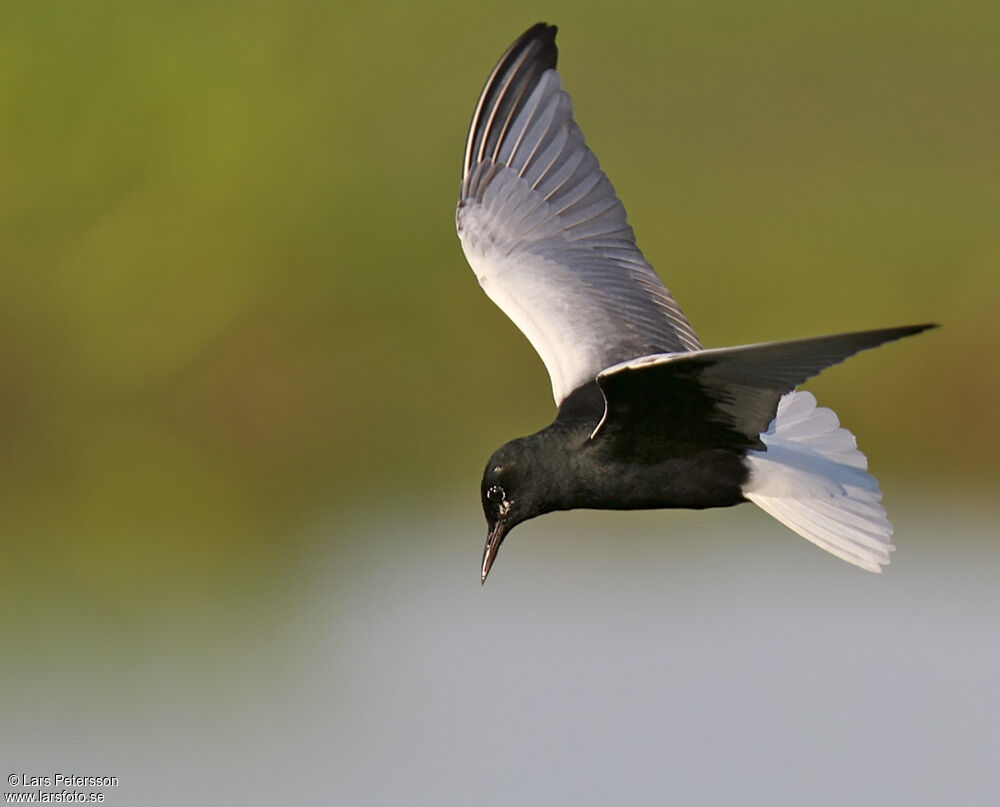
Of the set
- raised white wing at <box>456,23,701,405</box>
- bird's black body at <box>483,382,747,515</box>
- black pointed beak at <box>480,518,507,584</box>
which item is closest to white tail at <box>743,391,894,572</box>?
bird's black body at <box>483,382,747,515</box>

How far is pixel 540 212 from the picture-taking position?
216 inches

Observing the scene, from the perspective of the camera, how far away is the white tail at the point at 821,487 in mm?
4828

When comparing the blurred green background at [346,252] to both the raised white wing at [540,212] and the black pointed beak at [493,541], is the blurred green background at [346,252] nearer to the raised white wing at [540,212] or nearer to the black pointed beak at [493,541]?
the raised white wing at [540,212]

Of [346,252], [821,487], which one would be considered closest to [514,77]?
[821,487]

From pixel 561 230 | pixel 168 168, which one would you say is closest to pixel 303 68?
pixel 168 168

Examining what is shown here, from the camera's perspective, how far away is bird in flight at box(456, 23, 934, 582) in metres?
4.38

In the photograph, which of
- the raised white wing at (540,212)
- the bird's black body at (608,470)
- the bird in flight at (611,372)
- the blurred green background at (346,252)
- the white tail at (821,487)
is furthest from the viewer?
the blurred green background at (346,252)

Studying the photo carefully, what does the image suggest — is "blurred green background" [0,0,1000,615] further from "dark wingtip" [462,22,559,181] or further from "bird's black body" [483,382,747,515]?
"bird's black body" [483,382,747,515]

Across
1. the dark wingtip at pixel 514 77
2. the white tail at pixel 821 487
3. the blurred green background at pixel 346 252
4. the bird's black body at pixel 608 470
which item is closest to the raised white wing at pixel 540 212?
the dark wingtip at pixel 514 77

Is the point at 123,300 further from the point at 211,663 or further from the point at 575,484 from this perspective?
the point at 575,484

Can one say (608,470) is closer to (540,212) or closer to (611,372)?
(611,372)

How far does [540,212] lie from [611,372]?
1374 millimetres

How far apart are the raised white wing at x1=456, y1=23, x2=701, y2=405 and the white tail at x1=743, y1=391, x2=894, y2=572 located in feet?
1.43

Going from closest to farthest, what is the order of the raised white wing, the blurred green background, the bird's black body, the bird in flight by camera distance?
the bird in flight, the bird's black body, the raised white wing, the blurred green background
